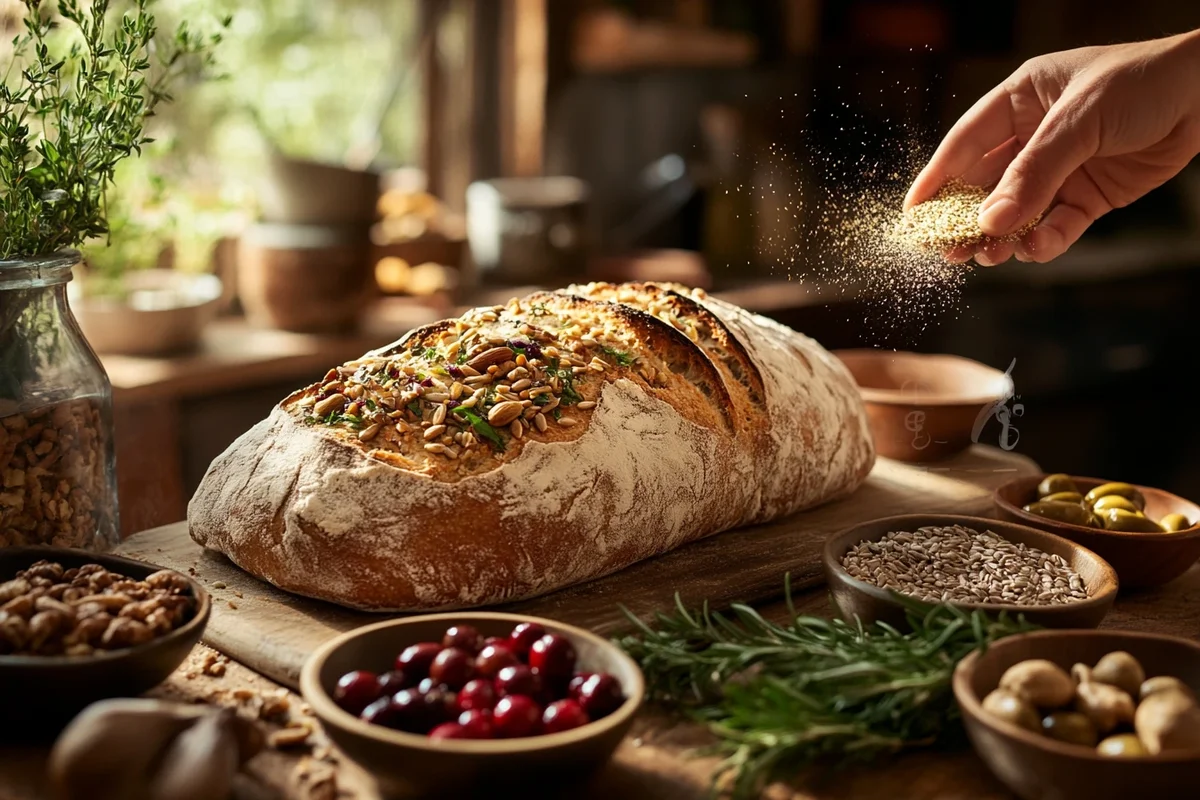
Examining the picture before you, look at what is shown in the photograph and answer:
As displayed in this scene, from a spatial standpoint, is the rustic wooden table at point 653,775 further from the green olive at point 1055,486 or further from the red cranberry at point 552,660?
the green olive at point 1055,486

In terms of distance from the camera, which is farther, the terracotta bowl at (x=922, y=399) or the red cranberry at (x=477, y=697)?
the terracotta bowl at (x=922, y=399)

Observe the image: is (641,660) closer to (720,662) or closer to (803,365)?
(720,662)

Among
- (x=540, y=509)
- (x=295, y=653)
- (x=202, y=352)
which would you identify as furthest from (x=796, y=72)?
(x=295, y=653)

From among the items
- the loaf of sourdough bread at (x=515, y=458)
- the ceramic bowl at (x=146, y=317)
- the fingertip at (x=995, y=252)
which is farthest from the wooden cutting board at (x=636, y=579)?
the ceramic bowl at (x=146, y=317)

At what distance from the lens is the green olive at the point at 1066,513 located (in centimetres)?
175

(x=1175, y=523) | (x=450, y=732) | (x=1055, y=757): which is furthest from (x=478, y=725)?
(x=1175, y=523)

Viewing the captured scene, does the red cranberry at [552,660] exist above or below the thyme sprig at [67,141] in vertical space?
Result: below

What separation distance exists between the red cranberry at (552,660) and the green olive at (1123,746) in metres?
0.50

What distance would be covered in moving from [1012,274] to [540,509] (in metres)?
3.47

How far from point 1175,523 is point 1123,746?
0.79 meters

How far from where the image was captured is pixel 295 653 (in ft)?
4.58

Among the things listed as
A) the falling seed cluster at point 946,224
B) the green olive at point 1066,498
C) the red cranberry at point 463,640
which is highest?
the falling seed cluster at point 946,224

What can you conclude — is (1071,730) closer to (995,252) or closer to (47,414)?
(995,252)

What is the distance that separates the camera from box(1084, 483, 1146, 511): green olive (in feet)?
6.05
